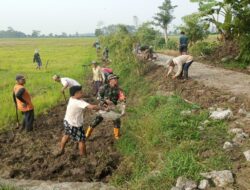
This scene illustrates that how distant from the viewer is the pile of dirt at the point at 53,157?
569 centimetres

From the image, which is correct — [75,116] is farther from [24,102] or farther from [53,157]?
[24,102]

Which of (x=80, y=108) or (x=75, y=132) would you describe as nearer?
(x=80, y=108)

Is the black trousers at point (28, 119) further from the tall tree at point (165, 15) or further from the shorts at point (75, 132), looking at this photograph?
the tall tree at point (165, 15)

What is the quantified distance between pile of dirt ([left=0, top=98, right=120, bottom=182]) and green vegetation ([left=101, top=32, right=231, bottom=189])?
327mm

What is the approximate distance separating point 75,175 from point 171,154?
1.68 m

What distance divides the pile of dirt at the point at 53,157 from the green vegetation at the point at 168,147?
1.07ft

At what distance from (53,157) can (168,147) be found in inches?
88.3

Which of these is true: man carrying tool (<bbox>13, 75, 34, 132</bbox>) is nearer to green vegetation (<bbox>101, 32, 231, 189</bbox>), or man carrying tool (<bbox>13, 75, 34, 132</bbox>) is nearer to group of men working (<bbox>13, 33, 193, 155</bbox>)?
group of men working (<bbox>13, 33, 193, 155</bbox>)

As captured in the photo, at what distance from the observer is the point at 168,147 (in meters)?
5.59

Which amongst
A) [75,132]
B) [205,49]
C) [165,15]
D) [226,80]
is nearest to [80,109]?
[75,132]

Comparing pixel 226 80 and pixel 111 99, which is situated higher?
pixel 111 99

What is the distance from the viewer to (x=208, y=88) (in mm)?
8938

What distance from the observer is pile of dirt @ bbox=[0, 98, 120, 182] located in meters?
5.69

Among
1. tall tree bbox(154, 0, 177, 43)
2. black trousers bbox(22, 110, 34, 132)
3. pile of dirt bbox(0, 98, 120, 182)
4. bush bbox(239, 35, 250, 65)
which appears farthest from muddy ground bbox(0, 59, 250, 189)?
tall tree bbox(154, 0, 177, 43)
